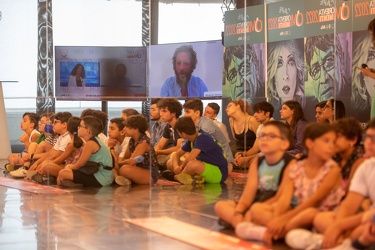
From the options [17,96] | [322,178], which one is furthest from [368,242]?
[17,96]

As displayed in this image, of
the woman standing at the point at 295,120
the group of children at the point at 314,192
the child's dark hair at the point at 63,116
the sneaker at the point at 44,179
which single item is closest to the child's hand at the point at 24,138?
the sneaker at the point at 44,179

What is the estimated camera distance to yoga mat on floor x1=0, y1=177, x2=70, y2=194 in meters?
9.39

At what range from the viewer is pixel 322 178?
5660 mm

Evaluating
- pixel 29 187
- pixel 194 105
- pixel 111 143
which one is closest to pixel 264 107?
pixel 194 105

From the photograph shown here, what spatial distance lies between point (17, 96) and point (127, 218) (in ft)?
17.3

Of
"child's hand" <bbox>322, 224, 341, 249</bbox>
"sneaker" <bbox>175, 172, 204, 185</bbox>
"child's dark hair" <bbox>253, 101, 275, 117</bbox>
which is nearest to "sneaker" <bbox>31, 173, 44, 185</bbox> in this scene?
"sneaker" <bbox>175, 172, 204, 185</bbox>

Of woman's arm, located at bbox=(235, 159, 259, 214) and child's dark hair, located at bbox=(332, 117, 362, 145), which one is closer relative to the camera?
child's dark hair, located at bbox=(332, 117, 362, 145)

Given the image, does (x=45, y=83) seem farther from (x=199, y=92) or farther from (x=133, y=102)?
(x=199, y=92)

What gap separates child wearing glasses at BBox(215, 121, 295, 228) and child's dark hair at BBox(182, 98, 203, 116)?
3.85m

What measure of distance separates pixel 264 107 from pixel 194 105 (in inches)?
32.3

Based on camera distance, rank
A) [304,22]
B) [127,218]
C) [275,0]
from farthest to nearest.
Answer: [275,0] < [304,22] < [127,218]

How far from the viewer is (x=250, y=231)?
19.2 ft

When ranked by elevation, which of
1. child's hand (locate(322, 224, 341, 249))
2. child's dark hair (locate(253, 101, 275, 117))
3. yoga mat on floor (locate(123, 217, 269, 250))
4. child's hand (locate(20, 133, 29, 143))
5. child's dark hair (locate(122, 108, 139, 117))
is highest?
child's dark hair (locate(253, 101, 275, 117))

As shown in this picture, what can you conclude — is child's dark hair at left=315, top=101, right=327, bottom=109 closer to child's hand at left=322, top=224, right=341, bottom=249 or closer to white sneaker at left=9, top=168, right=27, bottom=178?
child's hand at left=322, top=224, right=341, bottom=249
